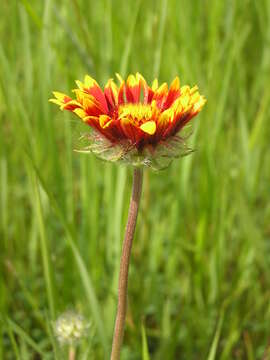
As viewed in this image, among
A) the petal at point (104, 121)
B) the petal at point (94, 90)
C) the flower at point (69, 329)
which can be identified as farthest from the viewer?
the flower at point (69, 329)

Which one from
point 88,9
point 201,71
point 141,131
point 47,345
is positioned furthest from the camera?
point 88,9

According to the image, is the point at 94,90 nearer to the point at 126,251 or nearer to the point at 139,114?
the point at 139,114

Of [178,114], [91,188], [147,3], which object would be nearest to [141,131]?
[178,114]

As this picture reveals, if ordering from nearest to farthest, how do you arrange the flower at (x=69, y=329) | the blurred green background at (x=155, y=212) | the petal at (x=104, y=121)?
the petal at (x=104, y=121) < the flower at (x=69, y=329) < the blurred green background at (x=155, y=212)

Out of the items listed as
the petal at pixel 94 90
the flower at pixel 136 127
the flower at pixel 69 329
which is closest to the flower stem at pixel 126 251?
the flower at pixel 136 127

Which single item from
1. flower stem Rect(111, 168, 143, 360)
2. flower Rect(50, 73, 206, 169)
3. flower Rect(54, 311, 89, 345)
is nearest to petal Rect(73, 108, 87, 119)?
flower Rect(50, 73, 206, 169)

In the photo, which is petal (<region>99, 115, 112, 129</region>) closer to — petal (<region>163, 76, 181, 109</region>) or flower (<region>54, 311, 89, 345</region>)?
petal (<region>163, 76, 181, 109</region>)

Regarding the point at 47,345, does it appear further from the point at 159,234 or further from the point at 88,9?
the point at 88,9

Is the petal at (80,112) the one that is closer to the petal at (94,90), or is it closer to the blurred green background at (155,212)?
the petal at (94,90)
